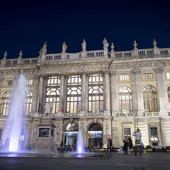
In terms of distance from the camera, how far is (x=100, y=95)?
107ft

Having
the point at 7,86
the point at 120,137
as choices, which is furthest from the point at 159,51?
the point at 7,86

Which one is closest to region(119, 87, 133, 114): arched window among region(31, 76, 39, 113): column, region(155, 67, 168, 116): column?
region(155, 67, 168, 116): column

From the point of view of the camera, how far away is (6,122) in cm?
3362

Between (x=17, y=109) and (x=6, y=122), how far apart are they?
16.2ft

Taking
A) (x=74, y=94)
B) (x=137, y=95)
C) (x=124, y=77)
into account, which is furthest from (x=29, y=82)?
(x=137, y=95)

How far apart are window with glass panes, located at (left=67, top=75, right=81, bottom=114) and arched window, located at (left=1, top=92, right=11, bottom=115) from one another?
37.5 feet

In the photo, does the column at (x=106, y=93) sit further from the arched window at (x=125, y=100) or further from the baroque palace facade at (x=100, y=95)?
the arched window at (x=125, y=100)

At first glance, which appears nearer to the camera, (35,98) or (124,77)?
(124,77)

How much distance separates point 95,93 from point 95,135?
22.8 feet

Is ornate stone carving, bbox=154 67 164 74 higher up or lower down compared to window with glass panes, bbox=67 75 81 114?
higher up

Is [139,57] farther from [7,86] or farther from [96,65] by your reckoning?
[7,86]

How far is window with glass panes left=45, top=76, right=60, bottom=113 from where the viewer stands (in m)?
33.5

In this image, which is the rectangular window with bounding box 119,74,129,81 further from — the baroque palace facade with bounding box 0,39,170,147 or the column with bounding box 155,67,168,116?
the column with bounding box 155,67,168,116

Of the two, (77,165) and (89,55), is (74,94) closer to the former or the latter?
(89,55)
